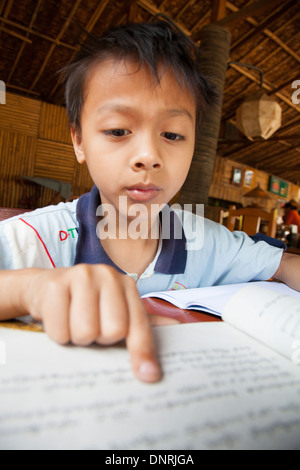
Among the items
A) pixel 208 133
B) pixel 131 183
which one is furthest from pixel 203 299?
pixel 208 133

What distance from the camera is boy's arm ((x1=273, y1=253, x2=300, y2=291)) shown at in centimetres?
68

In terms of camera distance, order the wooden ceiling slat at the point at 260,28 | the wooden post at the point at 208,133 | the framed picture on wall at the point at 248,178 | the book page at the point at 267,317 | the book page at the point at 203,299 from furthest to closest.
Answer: the framed picture on wall at the point at 248,178 < the wooden ceiling slat at the point at 260,28 < the wooden post at the point at 208,133 < the book page at the point at 203,299 < the book page at the point at 267,317

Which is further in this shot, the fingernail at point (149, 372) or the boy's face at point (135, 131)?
the boy's face at point (135, 131)

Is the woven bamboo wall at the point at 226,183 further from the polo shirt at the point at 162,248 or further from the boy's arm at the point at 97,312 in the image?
the boy's arm at the point at 97,312

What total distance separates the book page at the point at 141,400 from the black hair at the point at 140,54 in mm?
506

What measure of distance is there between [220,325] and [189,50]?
0.62 metres

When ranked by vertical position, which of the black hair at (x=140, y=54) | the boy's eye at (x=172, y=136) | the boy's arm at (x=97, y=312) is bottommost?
the boy's arm at (x=97, y=312)

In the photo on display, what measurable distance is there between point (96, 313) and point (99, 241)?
423 mm

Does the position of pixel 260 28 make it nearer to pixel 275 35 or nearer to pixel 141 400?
pixel 275 35

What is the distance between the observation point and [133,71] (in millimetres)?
539

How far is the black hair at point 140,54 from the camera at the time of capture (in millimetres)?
562

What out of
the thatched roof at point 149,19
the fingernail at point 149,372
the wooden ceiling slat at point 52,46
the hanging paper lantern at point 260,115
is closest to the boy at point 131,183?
the fingernail at point 149,372

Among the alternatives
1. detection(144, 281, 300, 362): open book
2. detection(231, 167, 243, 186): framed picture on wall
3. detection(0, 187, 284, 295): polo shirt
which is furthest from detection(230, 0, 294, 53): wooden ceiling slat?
detection(144, 281, 300, 362): open book

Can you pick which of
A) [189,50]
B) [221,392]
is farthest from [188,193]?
[221,392]
